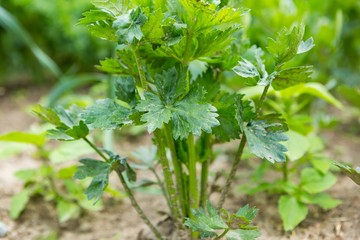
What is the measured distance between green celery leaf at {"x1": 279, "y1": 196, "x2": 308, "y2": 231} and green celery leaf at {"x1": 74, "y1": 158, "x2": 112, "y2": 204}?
470 mm

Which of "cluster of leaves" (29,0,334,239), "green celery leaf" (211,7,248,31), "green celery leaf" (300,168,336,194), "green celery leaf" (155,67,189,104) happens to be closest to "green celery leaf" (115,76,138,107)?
"cluster of leaves" (29,0,334,239)

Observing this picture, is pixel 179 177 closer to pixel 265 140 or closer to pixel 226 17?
pixel 265 140

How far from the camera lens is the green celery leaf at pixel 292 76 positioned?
92 cm

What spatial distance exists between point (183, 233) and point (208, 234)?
0.63 feet

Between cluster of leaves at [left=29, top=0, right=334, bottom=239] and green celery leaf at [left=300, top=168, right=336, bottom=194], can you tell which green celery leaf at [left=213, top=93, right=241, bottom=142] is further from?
green celery leaf at [left=300, top=168, right=336, bottom=194]

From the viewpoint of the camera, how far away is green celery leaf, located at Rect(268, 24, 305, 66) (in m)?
0.88

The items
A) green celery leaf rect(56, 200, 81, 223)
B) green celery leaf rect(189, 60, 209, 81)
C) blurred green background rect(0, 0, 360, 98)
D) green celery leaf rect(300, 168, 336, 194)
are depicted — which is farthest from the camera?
blurred green background rect(0, 0, 360, 98)

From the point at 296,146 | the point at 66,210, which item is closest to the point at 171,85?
the point at 296,146

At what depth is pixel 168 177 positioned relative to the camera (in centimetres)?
100

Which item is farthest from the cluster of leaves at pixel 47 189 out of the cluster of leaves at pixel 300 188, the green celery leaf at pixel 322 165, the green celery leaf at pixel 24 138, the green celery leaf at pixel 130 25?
the green celery leaf at pixel 130 25

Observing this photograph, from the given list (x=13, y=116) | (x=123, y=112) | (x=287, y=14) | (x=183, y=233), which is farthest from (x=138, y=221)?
(x=13, y=116)

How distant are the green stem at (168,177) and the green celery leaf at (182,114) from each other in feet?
0.36

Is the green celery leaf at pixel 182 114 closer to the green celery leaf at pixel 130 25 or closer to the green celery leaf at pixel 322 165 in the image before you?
the green celery leaf at pixel 130 25

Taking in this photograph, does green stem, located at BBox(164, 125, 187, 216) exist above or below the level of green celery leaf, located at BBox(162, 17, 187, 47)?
below
